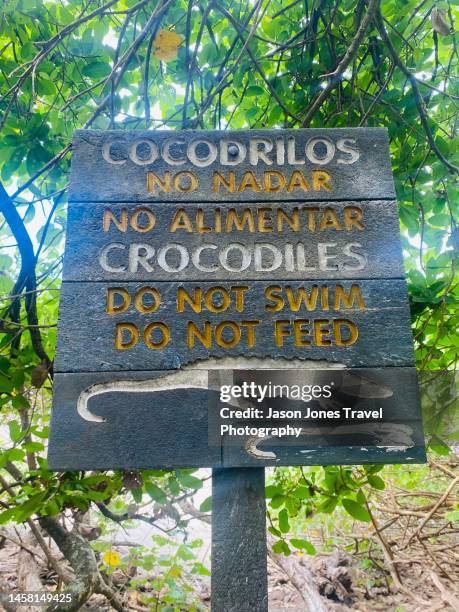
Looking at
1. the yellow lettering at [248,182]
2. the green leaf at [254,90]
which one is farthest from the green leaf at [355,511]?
the green leaf at [254,90]

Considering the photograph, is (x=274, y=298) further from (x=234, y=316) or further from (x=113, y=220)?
(x=113, y=220)

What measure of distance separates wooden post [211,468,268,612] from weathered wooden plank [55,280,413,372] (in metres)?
0.42

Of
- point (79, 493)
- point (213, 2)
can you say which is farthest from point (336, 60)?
point (79, 493)

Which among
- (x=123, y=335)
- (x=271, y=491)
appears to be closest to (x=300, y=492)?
(x=271, y=491)

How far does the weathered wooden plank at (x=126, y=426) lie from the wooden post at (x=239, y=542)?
0.14 meters

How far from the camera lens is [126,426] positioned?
4.95 ft

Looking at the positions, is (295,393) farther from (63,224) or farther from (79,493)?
(63,224)

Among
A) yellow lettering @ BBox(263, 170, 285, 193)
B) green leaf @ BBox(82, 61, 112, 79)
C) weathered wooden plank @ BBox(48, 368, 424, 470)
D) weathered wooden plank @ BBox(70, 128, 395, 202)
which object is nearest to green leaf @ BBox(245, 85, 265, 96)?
green leaf @ BBox(82, 61, 112, 79)

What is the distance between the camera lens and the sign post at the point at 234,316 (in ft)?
4.94

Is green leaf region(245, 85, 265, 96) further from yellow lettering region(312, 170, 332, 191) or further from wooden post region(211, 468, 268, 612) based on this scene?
wooden post region(211, 468, 268, 612)

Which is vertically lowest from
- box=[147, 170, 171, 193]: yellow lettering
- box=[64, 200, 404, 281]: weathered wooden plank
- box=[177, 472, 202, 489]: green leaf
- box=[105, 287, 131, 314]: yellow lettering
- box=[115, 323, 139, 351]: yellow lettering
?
box=[177, 472, 202, 489]: green leaf

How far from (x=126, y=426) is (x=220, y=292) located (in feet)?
1.75

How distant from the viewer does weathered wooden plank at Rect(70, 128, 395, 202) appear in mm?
1733

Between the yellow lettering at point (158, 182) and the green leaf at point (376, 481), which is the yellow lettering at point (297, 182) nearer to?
the yellow lettering at point (158, 182)
